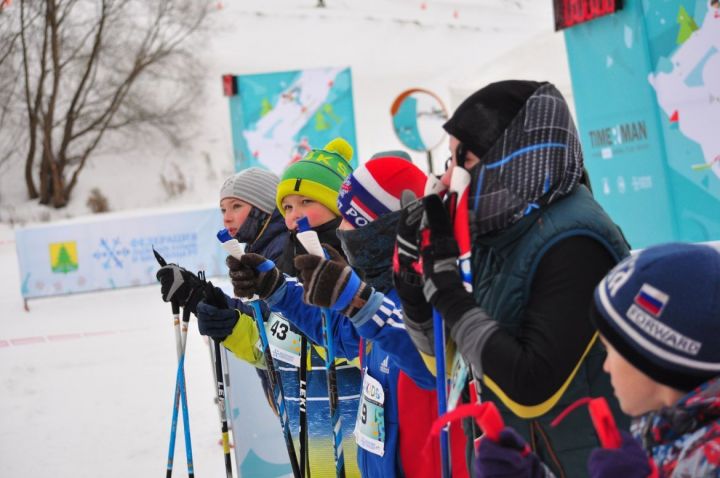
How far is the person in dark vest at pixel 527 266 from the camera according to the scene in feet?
5.24

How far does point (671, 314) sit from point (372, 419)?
3.79 feet

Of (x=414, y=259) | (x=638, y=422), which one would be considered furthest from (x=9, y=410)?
(x=638, y=422)

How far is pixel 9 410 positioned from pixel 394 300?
5452 mm

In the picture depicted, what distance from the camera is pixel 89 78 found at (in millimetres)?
30797

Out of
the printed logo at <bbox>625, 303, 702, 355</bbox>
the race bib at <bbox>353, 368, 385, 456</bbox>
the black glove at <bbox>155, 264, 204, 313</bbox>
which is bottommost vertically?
the race bib at <bbox>353, 368, 385, 456</bbox>

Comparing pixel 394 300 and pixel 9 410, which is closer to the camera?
pixel 394 300

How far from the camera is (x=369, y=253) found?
2.29 meters

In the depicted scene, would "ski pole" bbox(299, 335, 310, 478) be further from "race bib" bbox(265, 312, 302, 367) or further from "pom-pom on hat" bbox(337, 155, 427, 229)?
"pom-pom on hat" bbox(337, 155, 427, 229)

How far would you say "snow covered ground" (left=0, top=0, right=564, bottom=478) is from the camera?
579cm

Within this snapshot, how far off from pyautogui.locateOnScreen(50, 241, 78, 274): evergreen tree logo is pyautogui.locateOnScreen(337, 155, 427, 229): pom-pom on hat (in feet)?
37.6

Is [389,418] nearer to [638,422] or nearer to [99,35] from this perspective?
[638,422]

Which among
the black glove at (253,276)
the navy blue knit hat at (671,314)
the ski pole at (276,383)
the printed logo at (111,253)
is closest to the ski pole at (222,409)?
the ski pole at (276,383)

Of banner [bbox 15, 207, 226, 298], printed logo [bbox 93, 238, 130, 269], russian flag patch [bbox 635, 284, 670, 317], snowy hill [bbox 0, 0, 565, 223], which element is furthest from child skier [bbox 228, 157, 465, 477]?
snowy hill [bbox 0, 0, 565, 223]

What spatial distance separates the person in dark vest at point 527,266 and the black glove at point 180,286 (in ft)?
4.92
